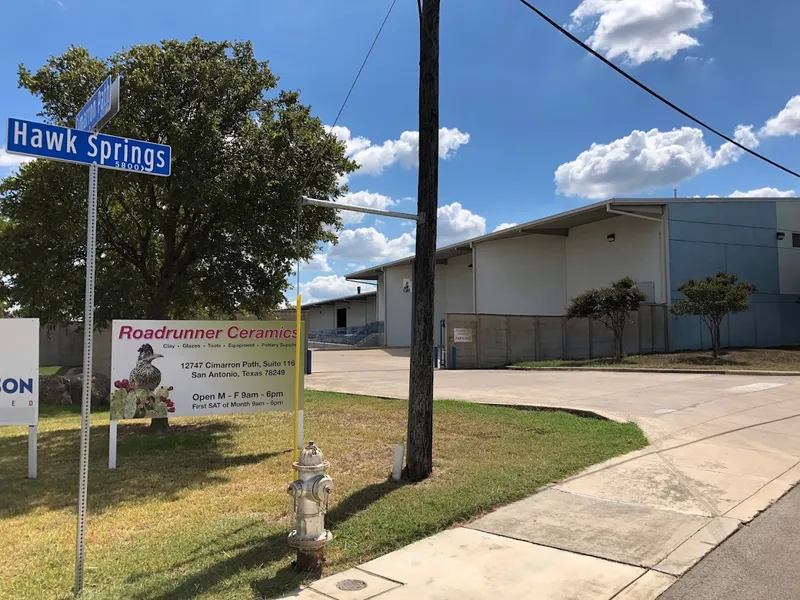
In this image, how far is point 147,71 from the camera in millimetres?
9398

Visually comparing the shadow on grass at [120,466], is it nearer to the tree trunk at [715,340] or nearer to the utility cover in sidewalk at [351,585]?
the utility cover in sidewalk at [351,585]

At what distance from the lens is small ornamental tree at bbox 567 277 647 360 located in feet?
87.0

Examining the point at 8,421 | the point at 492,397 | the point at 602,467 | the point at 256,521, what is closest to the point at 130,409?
the point at 8,421

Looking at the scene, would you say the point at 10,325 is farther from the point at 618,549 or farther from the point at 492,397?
the point at 492,397

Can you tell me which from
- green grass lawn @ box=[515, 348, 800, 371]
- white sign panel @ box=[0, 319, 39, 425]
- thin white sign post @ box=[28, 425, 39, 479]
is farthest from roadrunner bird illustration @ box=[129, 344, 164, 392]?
green grass lawn @ box=[515, 348, 800, 371]

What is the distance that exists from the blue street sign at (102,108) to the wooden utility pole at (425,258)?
11.9 feet

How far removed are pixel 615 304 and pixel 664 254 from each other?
4.96 metres

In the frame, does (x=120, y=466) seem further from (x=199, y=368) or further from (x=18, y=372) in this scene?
(x=18, y=372)

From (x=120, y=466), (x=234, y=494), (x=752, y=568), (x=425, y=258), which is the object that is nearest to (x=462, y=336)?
(x=120, y=466)

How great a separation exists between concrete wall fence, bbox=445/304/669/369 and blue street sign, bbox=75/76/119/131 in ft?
78.4

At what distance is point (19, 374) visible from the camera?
766 cm

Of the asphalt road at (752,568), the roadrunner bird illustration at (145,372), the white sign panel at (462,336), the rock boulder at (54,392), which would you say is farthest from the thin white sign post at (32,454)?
the white sign panel at (462,336)

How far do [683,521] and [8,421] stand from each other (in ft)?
25.4

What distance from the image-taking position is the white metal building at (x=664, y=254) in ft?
97.1
